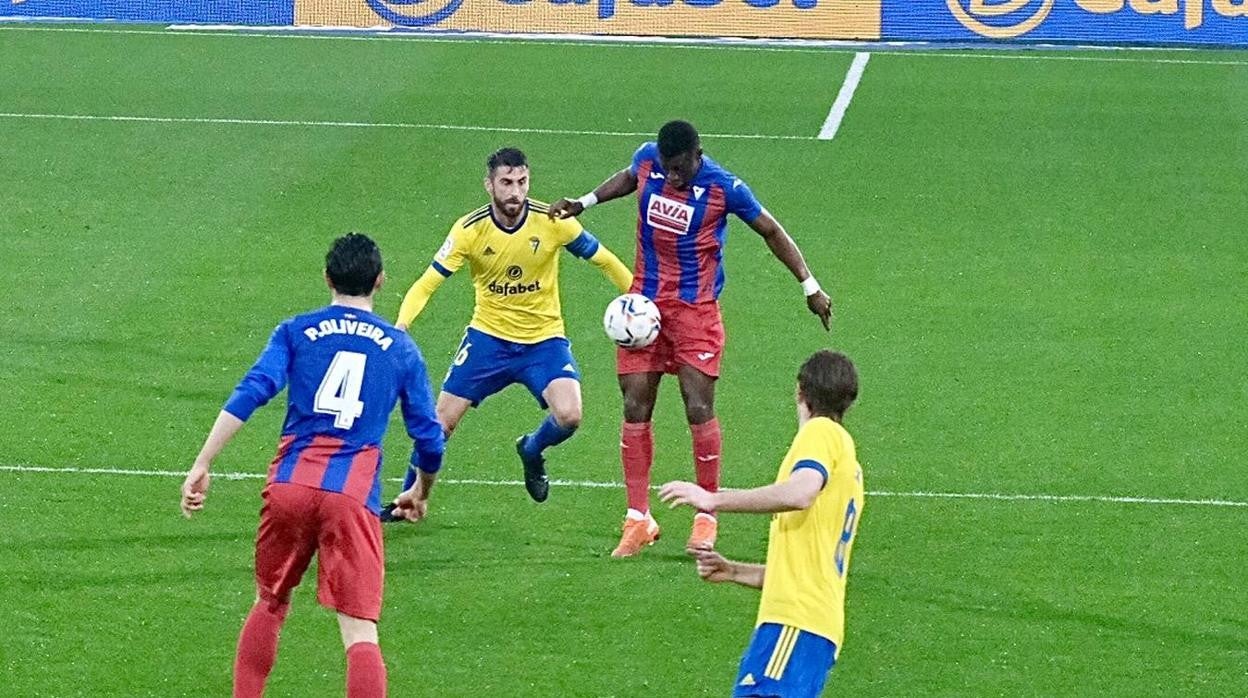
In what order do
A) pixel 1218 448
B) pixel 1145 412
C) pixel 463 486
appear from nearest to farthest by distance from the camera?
pixel 463 486 < pixel 1218 448 < pixel 1145 412

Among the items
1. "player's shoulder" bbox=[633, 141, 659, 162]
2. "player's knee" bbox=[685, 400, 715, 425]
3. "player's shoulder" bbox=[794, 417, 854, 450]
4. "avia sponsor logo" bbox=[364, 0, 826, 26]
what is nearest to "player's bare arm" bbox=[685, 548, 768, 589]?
"player's shoulder" bbox=[794, 417, 854, 450]

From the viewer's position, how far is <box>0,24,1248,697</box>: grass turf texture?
869 centimetres

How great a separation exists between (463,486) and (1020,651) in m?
3.38

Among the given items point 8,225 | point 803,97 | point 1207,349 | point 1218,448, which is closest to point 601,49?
point 803,97

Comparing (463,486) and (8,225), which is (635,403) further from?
(8,225)

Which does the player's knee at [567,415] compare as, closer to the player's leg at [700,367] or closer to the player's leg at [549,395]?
the player's leg at [549,395]

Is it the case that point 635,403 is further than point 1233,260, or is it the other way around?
point 1233,260

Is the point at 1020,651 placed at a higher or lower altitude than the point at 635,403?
lower

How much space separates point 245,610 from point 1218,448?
584cm

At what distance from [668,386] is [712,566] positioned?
6570 millimetres

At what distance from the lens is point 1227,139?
19312mm

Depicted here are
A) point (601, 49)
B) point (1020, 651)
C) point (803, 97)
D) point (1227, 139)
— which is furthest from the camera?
point (601, 49)

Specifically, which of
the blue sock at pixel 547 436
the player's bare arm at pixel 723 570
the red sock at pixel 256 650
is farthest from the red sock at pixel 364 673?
the blue sock at pixel 547 436

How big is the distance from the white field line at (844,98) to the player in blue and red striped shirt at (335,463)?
1271 centimetres
